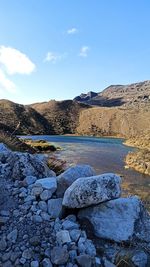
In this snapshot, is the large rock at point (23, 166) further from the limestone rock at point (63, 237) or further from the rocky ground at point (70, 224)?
the limestone rock at point (63, 237)

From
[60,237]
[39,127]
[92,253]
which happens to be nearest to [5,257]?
[60,237]

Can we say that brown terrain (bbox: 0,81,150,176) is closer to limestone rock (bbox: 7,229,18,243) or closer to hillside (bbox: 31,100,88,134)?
hillside (bbox: 31,100,88,134)

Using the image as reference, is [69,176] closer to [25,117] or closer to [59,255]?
[59,255]

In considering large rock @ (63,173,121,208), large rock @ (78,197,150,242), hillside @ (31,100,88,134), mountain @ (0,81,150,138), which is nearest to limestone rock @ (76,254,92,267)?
large rock @ (78,197,150,242)

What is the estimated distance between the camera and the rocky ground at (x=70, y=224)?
5750 mm

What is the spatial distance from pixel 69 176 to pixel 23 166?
0.96 meters

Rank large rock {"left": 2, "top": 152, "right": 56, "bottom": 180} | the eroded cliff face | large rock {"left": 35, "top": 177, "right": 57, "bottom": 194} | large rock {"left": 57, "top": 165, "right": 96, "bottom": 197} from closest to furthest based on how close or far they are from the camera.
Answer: large rock {"left": 35, "top": 177, "right": 57, "bottom": 194} < large rock {"left": 57, "top": 165, "right": 96, "bottom": 197} < large rock {"left": 2, "top": 152, "right": 56, "bottom": 180} < the eroded cliff face

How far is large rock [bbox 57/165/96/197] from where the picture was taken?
23.0ft

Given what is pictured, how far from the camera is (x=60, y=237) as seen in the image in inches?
233

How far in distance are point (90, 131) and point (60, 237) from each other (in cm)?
15613

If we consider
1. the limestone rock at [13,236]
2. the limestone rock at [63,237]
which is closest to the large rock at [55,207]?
the limestone rock at [63,237]

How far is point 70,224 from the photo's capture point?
20.4ft

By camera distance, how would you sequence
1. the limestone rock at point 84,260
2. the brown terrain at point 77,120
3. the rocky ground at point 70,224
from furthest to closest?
the brown terrain at point 77,120
the rocky ground at point 70,224
the limestone rock at point 84,260

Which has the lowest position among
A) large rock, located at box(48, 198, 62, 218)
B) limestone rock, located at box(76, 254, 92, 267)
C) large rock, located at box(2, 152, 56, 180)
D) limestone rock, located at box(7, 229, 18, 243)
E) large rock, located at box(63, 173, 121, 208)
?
limestone rock, located at box(76, 254, 92, 267)
